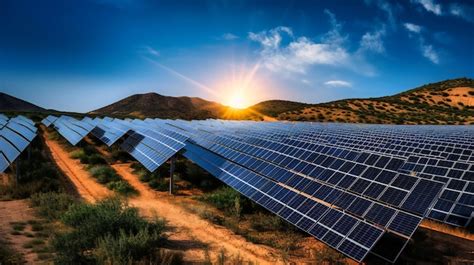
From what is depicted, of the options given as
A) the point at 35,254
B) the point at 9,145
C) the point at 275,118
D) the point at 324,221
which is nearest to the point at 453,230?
the point at 324,221

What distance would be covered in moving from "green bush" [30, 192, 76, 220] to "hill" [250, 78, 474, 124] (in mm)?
65172

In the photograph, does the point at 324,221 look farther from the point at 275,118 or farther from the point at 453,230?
the point at 275,118

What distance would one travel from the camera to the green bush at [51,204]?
11.5 m

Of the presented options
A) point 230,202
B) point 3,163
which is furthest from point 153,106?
point 230,202

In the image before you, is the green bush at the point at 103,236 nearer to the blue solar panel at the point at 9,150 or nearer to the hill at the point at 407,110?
the blue solar panel at the point at 9,150

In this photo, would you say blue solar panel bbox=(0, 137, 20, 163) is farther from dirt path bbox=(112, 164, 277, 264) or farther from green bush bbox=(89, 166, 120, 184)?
dirt path bbox=(112, 164, 277, 264)

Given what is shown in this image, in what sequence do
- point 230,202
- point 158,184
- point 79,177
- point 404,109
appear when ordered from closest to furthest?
point 230,202 → point 158,184 → point 79,177 → point 404,109

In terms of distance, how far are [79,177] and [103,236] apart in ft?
35.8

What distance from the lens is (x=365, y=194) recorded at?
956 cm

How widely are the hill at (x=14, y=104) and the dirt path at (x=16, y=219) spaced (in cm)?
13266

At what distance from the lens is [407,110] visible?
7594cm

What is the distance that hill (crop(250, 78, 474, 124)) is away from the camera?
6888 centimetres

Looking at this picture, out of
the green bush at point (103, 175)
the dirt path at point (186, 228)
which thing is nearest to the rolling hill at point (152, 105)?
the green bush at point (103, 175)

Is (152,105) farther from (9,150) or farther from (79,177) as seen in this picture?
(9,150)
